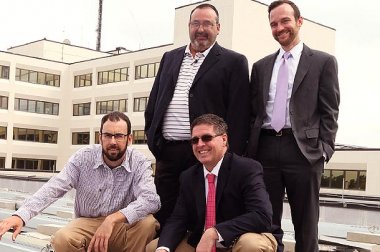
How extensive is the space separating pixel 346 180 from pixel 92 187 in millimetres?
30087

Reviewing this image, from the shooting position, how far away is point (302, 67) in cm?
439

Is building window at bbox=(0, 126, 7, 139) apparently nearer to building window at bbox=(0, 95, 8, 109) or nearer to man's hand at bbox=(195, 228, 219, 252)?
building window at bbox=(0, 95, 8, 109)

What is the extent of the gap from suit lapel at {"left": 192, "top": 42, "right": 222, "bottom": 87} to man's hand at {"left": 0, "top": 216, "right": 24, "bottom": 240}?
1.77 metres

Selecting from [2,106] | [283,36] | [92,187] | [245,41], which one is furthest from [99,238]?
[2,106]

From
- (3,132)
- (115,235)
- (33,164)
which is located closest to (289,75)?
(115,235)

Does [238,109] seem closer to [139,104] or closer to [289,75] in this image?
[289,75]

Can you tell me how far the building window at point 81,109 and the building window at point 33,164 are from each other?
4.73 m

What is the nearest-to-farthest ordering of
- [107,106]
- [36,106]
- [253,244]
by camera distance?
[253,244]
[107,106]
[36,106]

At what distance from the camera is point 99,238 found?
4281mm

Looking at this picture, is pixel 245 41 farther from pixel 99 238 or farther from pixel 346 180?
pixel 99 238

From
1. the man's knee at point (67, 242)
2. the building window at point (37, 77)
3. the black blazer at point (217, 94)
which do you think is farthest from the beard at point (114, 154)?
the building window at point (37, 77)

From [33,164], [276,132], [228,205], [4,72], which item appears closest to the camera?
[228,205]

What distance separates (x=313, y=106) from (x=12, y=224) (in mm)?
2403

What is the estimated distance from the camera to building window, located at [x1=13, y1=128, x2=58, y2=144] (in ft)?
152
